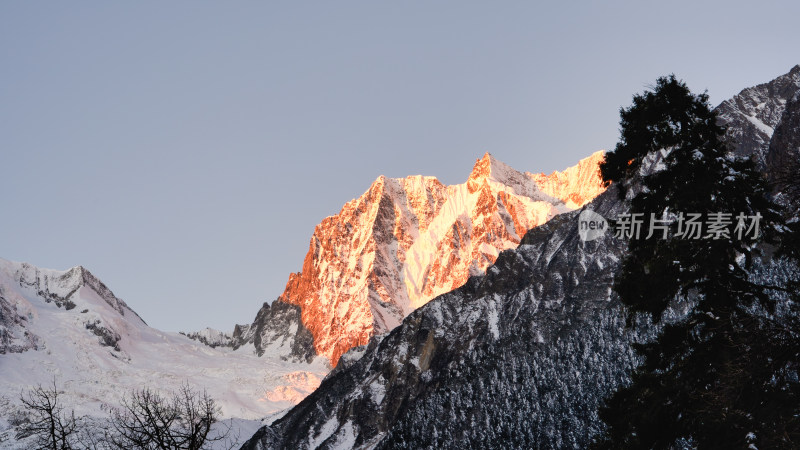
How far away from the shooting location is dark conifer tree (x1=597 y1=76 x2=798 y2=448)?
52.1 feet

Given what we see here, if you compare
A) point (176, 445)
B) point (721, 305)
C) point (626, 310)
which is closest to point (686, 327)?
point (721, 305)

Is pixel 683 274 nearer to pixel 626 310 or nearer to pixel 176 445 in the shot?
pixel 626 310

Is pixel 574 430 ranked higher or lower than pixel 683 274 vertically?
higher

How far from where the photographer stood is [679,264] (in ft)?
54.0

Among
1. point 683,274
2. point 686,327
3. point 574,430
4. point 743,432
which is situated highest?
point 574,430

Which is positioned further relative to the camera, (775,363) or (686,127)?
(686,127)

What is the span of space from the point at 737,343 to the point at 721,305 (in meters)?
5.14

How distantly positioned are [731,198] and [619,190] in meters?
2.35

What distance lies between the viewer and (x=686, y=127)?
17688mm

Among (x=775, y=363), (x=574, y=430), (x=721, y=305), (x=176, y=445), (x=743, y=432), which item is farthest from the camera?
(x=574, y=430)

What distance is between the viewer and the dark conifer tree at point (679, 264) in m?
15.9

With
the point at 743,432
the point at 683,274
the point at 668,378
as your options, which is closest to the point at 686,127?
the point at 683,274

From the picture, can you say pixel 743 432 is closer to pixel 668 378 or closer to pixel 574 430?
pixel 668 378

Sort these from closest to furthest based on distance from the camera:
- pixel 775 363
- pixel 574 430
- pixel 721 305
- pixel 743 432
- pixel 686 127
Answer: pixel 775 363 < pixel 743 432 < pixel 721 305 < pixel 686 127 < pixel 574 430
